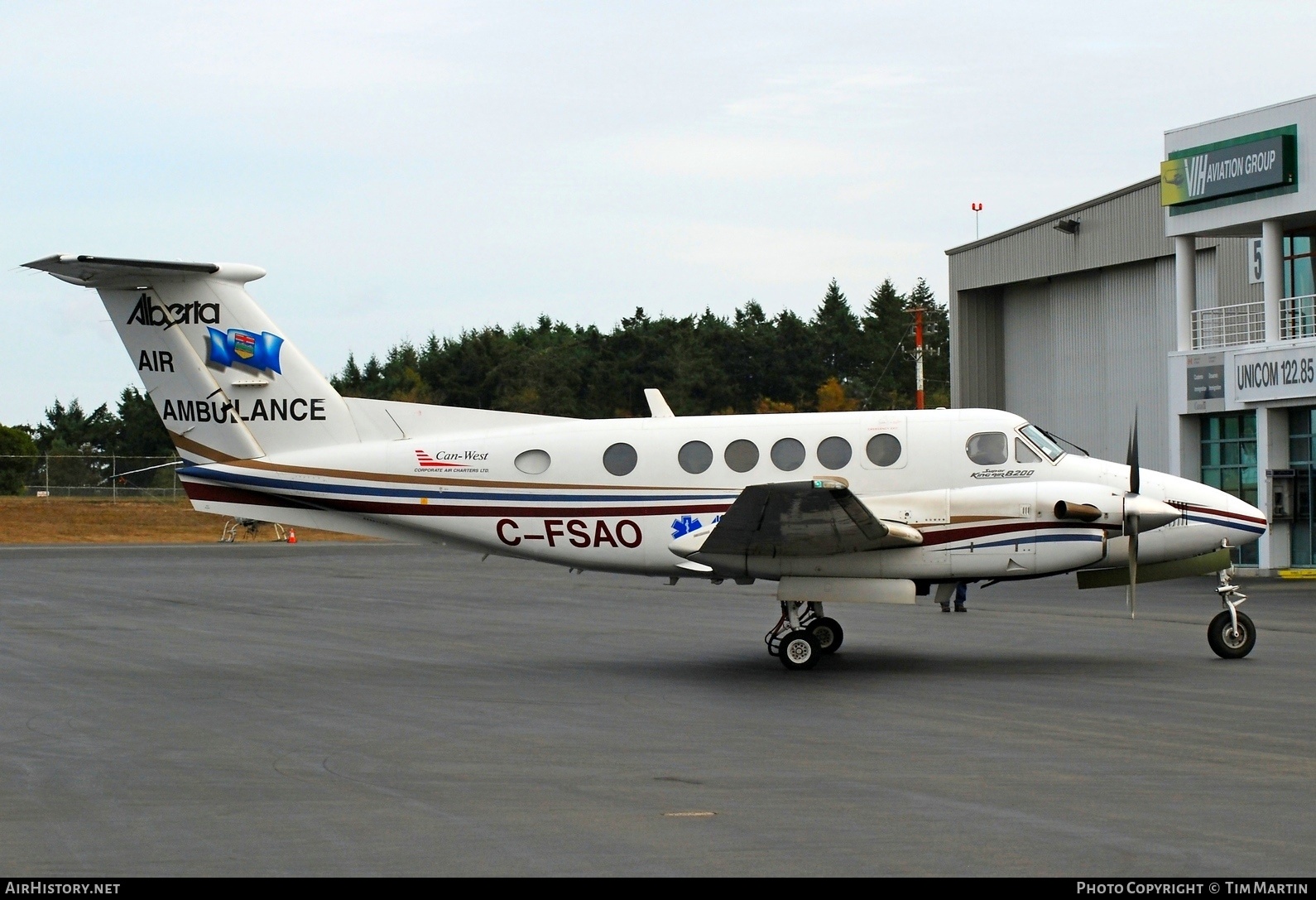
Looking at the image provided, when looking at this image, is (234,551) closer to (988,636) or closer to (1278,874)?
(988,636)

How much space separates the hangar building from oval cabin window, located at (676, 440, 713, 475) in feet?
42.2

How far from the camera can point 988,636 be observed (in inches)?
741

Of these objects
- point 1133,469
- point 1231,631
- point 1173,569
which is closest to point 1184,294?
point 1173,569

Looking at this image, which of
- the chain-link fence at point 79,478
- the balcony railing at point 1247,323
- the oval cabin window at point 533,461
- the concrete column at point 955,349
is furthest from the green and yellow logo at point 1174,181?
the chain-link fence at point 79,478

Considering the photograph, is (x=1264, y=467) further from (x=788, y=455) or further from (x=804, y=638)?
(x=804, y=638)

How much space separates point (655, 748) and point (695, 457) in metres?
5.99

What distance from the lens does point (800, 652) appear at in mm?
15344

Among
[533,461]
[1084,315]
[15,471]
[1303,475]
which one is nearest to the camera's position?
[533,461]

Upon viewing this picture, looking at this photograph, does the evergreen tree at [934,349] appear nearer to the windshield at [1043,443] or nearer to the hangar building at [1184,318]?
the hangar building at [1184,318]

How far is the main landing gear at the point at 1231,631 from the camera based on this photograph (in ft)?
51.1

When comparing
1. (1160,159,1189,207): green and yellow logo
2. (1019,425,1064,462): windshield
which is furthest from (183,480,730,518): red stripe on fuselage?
(1160,159,1189,207): green and yellow logo

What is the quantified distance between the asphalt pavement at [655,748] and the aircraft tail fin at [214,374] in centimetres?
272

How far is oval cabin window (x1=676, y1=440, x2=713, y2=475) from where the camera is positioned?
52.8 feet

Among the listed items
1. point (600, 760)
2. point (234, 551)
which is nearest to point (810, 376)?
point (234, 551)
